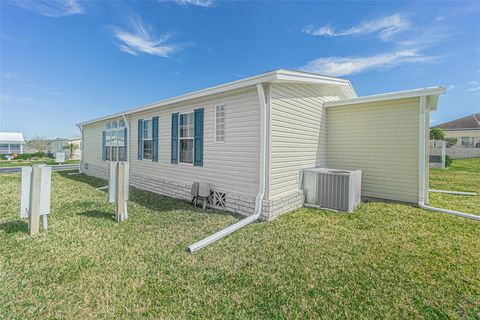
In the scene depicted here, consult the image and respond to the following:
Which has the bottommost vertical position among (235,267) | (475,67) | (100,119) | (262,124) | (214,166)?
(235,267)

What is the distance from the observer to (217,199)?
5.51 meters

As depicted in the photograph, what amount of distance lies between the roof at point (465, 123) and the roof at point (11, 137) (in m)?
61.1

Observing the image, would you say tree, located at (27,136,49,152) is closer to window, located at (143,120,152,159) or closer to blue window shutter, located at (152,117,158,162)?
window, located at (143,120,152,159)

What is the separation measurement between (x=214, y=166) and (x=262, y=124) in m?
1.86

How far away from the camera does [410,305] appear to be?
213 centimetres

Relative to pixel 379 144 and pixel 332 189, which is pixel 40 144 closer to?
pixel 332 189

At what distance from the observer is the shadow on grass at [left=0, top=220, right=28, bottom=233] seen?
4.00 metres

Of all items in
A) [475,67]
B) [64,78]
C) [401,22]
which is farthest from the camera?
[64,78]

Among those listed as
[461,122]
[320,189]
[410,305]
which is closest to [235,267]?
[410,305]

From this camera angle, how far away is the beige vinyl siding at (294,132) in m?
4.73

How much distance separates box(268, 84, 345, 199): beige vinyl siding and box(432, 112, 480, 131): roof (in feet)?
96.7

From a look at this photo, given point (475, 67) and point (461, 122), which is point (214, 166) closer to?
point (475, 67)


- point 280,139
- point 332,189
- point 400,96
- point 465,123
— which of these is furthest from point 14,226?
point 465,123

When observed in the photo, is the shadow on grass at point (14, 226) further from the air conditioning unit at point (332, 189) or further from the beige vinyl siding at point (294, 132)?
the air conditioning unit at point (332, 189)
